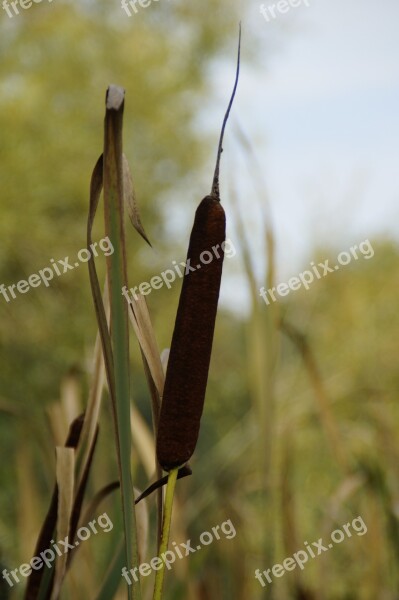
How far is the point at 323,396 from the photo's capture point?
907mm

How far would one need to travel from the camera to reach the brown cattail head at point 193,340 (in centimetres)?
40

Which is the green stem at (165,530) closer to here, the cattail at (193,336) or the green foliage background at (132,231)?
the cattail at (193,336)

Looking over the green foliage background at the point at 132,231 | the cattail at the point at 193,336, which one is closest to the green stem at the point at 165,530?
the cattail at the point at 193,336

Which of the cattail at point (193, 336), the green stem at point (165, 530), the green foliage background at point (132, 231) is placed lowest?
the green stem at point (165, 530)

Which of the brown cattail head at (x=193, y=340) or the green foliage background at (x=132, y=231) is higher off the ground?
the green foliage background at (x=132, y=231)

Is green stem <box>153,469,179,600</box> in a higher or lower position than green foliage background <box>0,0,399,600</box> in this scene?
lower

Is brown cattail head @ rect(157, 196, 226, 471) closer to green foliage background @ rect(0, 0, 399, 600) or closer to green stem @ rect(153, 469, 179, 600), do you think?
green stem @ rect(153, 469, 179, 600)

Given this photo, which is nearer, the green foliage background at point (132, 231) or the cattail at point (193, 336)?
the cattail at point (193, 336)

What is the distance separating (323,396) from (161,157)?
3223 millimetres

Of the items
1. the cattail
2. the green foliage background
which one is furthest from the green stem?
the green foliage background

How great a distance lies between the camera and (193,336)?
0.41m

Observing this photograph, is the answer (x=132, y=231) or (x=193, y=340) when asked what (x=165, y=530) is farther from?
(x=132, y=231)

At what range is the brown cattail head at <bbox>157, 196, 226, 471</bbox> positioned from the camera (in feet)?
1.30

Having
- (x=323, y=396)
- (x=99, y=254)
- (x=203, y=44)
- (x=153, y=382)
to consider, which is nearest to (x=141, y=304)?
(x=153, y=382)
